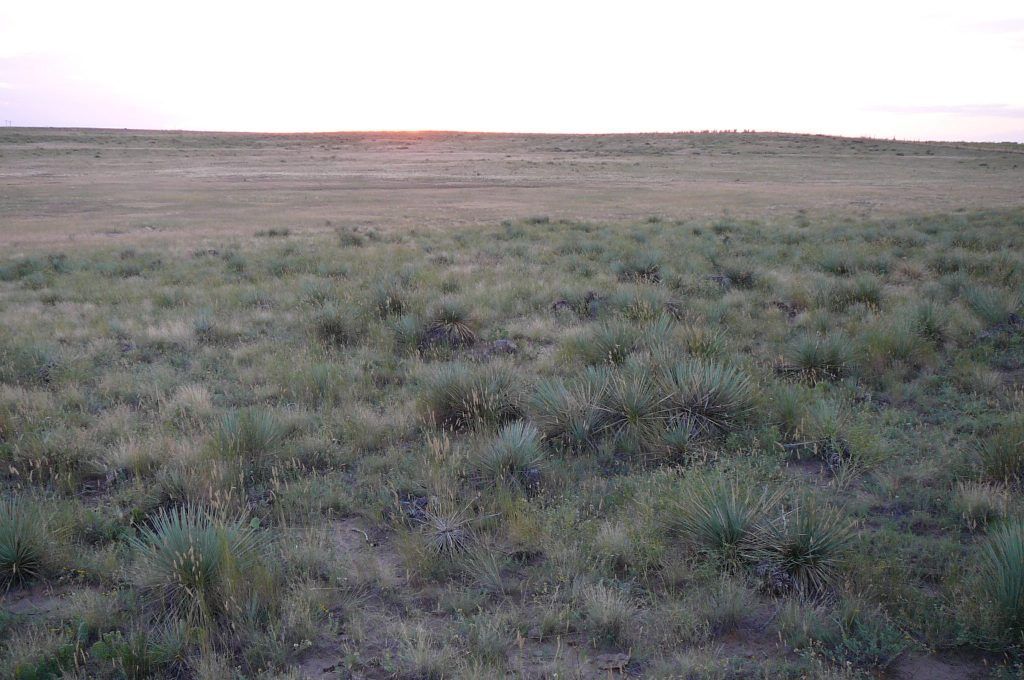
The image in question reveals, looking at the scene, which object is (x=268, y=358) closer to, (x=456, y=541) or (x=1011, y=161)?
(x=456, y=541)

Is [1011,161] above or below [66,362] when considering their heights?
above

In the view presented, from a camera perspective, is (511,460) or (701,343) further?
(701,343)

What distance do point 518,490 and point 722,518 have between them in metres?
1.54

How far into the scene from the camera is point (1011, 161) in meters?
64.2

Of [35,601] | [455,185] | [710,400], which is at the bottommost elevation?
[35,601]

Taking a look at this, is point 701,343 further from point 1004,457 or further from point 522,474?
point 522,474

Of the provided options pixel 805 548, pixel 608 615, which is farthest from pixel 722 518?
pixel 608 615

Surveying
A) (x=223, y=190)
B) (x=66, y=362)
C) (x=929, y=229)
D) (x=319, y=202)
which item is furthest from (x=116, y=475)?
(x=223, y=190)

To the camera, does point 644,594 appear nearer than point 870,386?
Yes

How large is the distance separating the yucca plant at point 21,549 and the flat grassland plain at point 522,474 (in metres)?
0.02

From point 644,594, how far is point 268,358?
6540 millimetres

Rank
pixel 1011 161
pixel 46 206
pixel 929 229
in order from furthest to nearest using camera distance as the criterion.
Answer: pixel 1011 161
pixel 46 206
pixel 929 229

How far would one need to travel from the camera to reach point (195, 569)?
4.25 metres

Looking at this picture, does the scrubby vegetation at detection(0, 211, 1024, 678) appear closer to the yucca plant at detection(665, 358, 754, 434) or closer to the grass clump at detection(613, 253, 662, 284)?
the yucca plant at detection(665, 358, 754, 434)
